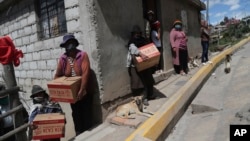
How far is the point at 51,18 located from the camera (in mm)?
7152

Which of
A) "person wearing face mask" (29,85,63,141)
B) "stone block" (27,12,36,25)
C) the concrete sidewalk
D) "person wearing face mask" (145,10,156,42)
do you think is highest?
"stone block" (27,12,36,25)

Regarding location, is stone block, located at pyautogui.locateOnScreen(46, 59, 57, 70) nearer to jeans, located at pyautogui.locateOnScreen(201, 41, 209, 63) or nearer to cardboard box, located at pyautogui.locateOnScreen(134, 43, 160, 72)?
cardboard box, located at pyautogui.locateOnScreen(134, 43, 160, 72)

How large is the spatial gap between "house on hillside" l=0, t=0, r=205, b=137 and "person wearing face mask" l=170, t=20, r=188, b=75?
18 centimetres

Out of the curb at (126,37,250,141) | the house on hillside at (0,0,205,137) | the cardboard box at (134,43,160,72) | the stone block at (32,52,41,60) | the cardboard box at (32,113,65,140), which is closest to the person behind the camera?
the cardboard box at (32,113,65,140)

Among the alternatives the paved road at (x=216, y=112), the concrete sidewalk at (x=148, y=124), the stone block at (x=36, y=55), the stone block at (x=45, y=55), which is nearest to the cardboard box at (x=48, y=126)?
the concrete sidewalk at (x=148, y=124)

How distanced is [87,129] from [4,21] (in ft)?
18.6

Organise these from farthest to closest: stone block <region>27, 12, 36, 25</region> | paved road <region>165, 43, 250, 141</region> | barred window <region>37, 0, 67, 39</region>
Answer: stone block <region>27, 12, 36, 25</region> → barred window <region>37, 0, 67, 39</region> → paved road <region>165, 43, 250, 141</region>

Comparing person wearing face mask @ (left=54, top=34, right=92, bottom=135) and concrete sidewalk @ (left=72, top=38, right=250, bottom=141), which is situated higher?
person wearing face mask @ (left=54, top=34, right=92, bottom=135)

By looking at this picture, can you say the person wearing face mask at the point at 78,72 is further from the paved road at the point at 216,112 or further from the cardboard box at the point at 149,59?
the paved road at the point at 216,112

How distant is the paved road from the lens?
15.8 ft

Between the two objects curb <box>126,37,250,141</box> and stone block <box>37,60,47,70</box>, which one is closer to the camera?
curb <box>126,37,250,141</box>

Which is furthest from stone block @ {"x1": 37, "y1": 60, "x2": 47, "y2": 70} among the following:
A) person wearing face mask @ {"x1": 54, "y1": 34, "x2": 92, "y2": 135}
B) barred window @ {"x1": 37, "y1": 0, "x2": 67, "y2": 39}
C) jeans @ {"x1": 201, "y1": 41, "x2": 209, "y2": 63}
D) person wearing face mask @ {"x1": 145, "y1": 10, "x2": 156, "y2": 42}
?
jeans @ {"x1": 201, "y1": 41, "x2": 209, "y2": 63}

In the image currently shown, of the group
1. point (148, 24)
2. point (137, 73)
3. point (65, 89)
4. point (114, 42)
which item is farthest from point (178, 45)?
point (65, 89)

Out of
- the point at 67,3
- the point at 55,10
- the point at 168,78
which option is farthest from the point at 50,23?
the point at 168,78
